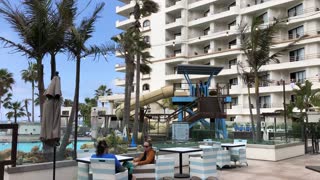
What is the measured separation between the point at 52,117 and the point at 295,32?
43.7 metres

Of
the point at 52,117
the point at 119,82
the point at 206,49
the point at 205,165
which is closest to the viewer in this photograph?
the point at 52,117

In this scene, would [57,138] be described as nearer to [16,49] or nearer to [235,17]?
[16,49]

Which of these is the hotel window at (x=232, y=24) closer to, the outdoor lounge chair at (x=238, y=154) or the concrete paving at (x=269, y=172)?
the concrete paving at (x=269, y=172)

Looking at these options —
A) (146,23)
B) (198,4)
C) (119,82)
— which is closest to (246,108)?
(198,4)

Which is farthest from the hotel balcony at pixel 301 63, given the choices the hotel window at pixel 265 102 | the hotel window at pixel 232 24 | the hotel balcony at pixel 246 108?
the hotel window at pixel 232 24

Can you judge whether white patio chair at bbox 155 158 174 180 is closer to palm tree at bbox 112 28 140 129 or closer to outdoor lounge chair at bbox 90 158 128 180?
outdoor lounge chair at bbox 90 158 128 180

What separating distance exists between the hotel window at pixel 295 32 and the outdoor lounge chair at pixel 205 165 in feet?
129

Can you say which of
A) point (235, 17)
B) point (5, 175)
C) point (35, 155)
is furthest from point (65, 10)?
point (235, 17)

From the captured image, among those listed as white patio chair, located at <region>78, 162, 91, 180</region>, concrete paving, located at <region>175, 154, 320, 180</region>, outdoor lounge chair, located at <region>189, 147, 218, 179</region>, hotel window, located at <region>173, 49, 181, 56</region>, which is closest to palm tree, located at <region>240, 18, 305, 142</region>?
concrete paving, located at <region>175, 154, 320, 180</region>

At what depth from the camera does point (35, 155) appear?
9922mm

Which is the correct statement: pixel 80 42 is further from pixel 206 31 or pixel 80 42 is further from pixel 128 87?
pixel 206 31

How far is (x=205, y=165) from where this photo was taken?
1002 centimetres

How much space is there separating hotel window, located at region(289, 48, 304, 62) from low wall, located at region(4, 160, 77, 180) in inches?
1604

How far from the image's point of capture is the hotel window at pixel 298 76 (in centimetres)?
4388
